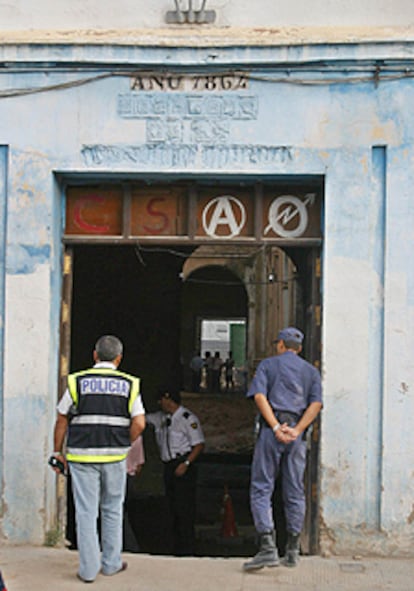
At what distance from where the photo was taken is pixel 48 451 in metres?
7.97

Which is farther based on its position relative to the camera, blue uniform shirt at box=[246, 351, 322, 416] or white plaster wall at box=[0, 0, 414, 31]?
white plaster wall at box=[0, 0, 414, 31]

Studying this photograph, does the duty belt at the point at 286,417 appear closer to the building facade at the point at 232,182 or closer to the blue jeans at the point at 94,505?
the building facade at the point at 232,182

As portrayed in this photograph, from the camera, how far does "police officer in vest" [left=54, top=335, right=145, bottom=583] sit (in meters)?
6.55

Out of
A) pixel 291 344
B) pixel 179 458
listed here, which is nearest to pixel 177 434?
pixel 179 458

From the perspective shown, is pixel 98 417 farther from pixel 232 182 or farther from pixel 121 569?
pixel 232 182

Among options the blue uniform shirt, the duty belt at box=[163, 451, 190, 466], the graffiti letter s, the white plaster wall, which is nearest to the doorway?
the graffiti letter s

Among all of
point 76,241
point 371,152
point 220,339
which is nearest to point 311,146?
point 371,152

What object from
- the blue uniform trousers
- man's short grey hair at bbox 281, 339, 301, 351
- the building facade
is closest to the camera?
the blue uniform trousers

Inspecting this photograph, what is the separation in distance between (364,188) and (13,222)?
308cm

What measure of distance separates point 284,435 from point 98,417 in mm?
1455

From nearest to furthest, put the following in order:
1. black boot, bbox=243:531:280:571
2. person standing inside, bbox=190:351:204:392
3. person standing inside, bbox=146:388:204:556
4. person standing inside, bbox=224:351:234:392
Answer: black boot, bbox=243:531:280:571, person standing inside, bbox=146:388:204:556, person standing inside, bbox=190:351:204:392, person standing inside, bbox=224:351:234:392

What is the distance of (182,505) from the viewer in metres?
9.49

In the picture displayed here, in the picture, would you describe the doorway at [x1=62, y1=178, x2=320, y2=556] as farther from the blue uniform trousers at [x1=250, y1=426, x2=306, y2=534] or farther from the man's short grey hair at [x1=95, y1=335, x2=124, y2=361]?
the man's short grey hair at [x1=95, y1=335, x2=124, y2=361]

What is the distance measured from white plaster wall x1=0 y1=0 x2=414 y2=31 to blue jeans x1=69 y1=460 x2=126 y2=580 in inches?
159
